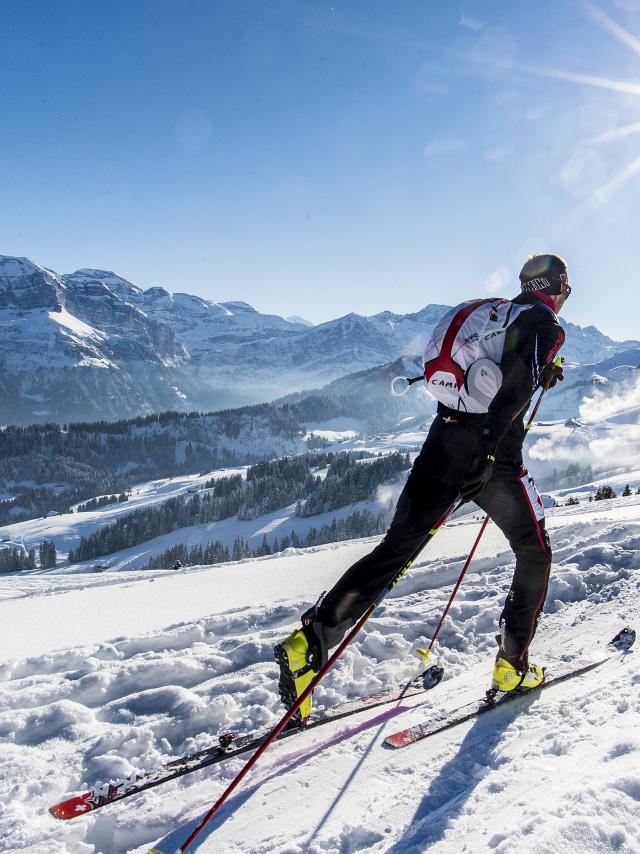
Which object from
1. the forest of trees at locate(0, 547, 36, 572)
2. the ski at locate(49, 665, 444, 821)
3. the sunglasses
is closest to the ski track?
the ski at locate(49, 665, 444, 821)

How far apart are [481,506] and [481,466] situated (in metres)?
0.57

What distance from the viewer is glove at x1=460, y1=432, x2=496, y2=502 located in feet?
12.6

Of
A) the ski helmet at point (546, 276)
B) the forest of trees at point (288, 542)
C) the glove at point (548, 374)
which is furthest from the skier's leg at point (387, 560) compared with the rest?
the forest of trees at point (288, 542)

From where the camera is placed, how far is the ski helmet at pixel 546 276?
4559mm

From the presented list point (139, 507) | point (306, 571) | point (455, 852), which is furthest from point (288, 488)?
point (455, 852)

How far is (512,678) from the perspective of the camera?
14.0 feet

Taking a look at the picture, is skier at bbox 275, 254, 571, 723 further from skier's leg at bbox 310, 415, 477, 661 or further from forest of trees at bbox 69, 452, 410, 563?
forest of trees at bbox 69, 452, 410, 563

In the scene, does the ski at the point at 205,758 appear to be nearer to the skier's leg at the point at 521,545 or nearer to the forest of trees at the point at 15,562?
the skier's leg at the point at 521,545

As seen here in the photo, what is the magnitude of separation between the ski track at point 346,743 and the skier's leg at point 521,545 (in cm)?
46

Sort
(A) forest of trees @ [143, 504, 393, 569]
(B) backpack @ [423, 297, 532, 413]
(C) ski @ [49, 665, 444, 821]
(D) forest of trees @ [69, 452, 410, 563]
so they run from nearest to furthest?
(C) ski @ [49, 665, 444, 821] → (B) backpack @ [423, 297, 532, 413] → (A) forest of trees @ [143, 504, 393, 569] → (D) forest of trees @ [69, 452, 410, 563]

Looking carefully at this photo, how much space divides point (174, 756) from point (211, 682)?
3.50 feet

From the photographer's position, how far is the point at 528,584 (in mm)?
4309

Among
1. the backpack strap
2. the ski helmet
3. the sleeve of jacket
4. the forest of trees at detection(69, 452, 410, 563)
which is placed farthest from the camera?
the forest of trees at detection(69, 452, 410, 563)

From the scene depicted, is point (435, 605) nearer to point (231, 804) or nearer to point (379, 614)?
point (379, 614)
